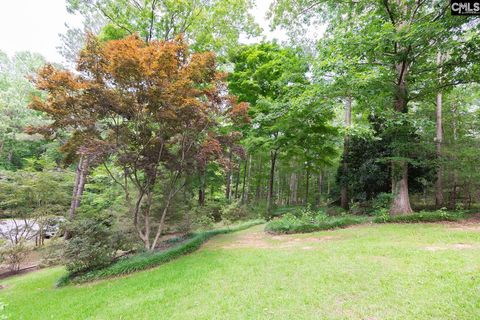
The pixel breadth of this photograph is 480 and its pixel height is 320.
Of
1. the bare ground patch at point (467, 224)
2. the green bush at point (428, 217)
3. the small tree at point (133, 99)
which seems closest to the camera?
the small tree at point (133, 99)

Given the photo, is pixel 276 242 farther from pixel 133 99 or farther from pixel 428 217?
pixel 133 99

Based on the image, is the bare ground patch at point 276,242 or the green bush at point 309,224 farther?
the green bush at point 309,224

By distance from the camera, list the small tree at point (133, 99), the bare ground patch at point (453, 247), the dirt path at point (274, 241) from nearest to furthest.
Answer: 1. the bare ground patch at point (453, 247)
2. the small tree at point (133, 99)
3. the dirt path at point (274, 241)

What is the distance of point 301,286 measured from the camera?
3.72 meters

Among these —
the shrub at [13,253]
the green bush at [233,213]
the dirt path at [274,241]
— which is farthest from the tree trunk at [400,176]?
the shrub at [13,253]

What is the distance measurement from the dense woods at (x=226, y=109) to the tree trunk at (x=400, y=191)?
0.05 meters

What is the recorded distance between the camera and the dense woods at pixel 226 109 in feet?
19.8

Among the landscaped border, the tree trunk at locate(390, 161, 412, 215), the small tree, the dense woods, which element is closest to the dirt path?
the landscaped border

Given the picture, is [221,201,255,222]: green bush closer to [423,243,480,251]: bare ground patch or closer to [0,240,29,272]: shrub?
[0,240,29,272]: shrub

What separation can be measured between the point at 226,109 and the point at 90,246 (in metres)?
5.42

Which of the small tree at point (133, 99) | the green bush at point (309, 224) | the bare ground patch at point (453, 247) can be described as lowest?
the green bush at point (309, 224)

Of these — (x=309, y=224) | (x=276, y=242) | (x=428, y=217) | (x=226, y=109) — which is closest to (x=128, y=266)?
(x=276, y=242)

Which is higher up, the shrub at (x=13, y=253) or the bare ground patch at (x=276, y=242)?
the bare ground patch at (x=276, y=242)

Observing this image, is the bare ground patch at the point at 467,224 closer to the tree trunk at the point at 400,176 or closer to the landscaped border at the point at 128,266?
the tree trunk at the point at 400,176
